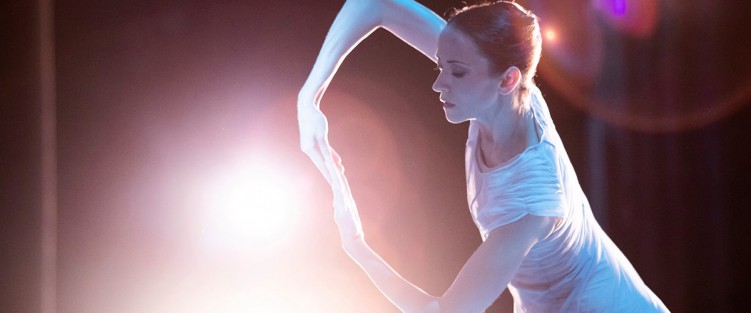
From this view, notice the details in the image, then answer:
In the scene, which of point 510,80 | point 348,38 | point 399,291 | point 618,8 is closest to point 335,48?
point 348,38

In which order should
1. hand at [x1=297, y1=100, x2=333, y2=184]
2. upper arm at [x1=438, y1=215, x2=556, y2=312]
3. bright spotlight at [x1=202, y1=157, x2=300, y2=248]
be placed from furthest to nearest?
1. bright spotlight at [x1=202, y1=157, x2=300, y2=248]
2. hand at [x1=297, y1=100, x2=333, y2=184]
3. upper arm at [x1=438, y1=215, x2=556, y2=312]

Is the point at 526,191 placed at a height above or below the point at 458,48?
below

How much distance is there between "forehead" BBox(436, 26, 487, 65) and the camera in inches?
55.4

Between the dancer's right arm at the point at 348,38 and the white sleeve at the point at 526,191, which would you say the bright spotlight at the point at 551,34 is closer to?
the dancer's right arm at the point at 348,38

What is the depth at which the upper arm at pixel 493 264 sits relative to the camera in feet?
4.03

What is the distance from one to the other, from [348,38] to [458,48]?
0.52m

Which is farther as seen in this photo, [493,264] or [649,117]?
[649,117]

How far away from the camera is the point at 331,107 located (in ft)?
6.43

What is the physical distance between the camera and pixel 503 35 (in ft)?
4.46

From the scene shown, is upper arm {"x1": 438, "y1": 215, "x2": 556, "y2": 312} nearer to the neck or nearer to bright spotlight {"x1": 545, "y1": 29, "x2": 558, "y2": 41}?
the neck

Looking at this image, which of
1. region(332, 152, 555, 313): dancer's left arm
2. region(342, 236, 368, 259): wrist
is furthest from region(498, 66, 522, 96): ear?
region(342, 236, 368, 259): wrist

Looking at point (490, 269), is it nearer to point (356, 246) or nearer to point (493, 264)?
point (493, 264)

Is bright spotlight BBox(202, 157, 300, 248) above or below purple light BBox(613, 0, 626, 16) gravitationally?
below

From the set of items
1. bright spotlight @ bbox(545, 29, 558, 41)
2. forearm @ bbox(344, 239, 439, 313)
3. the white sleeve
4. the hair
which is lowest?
forearm @ bbox(344, 239, 439, 313)
